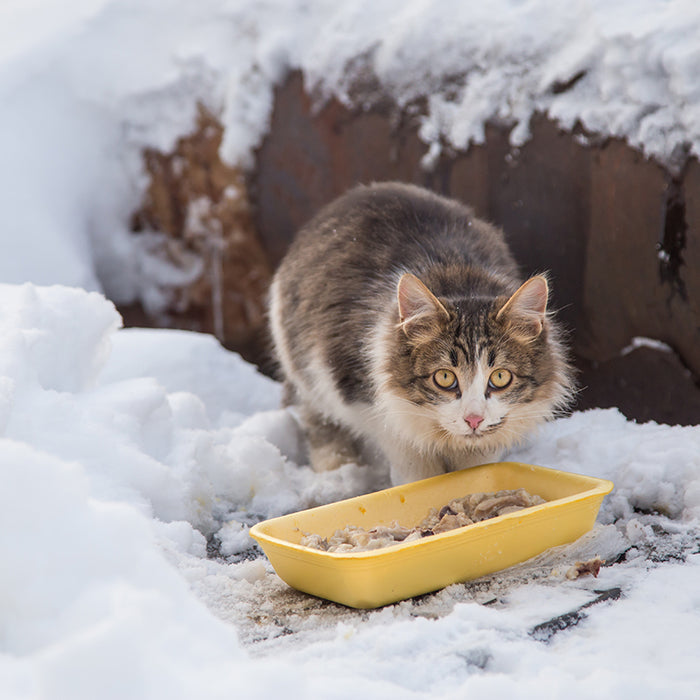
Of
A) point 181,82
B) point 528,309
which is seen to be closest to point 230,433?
point 528,309

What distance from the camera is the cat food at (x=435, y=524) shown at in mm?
1871

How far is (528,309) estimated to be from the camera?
2.13 m

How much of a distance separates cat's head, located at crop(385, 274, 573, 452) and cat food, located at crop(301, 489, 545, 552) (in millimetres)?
166

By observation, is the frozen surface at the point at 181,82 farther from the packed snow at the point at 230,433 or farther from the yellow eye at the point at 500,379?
the yellow eye at the point at 500,379

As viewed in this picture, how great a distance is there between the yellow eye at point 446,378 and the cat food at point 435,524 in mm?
305

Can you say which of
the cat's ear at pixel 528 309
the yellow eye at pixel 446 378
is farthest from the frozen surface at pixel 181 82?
the yellow eye at pixel 446 378

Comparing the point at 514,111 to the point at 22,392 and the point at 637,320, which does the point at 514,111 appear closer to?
the point at 637,320

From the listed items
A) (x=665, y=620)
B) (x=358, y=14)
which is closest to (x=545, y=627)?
(x=665, y=620)

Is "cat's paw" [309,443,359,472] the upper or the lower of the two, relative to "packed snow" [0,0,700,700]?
lower

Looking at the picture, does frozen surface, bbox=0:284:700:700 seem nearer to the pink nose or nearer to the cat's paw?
the cat's paw

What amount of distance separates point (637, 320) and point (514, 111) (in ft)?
3.14

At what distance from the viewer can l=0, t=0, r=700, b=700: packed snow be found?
119 cm

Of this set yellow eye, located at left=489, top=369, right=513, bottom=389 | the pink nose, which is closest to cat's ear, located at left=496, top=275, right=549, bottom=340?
yellow eye, located at left=489, top=369, right=513, bottom=389

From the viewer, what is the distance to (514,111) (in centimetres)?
307
